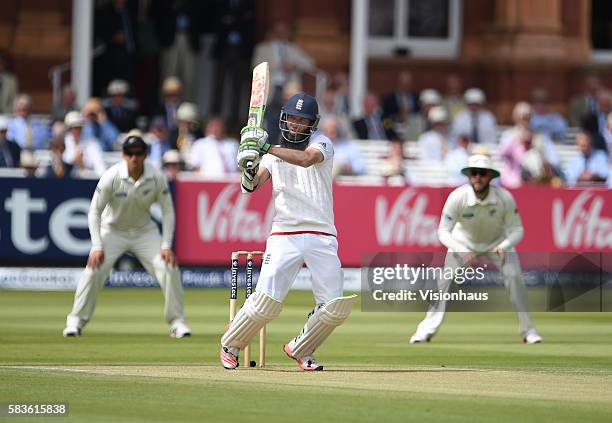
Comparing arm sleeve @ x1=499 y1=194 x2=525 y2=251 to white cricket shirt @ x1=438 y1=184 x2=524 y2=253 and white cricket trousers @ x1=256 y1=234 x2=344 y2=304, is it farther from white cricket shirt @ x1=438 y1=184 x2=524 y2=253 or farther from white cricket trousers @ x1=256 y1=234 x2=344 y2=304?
white cricket trousers @ x1=256 y1=234 x2=344 y2=304

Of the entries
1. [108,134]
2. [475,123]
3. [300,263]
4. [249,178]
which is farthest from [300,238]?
[475,123]

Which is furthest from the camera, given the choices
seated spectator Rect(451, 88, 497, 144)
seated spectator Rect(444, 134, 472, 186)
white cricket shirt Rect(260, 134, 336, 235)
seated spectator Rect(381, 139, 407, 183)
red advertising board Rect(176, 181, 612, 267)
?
seated spectator Rect(451, 88, 497, 144)

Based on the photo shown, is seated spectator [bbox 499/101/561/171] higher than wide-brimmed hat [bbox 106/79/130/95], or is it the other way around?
wide-brimmed hat [bbox 106/79/130/95]

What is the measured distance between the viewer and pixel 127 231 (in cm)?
1529

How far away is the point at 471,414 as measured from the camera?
9758 mm

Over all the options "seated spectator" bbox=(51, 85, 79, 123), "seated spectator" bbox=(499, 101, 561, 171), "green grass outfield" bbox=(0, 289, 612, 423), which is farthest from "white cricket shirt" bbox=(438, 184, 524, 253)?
"seated spectator" bbox=(51, 85, 79, 123)

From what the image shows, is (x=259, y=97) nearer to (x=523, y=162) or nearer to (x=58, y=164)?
(x=58, y=164)

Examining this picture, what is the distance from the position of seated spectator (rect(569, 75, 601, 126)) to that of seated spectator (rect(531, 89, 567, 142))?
15.2 inches

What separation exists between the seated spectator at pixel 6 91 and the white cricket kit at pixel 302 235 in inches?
466

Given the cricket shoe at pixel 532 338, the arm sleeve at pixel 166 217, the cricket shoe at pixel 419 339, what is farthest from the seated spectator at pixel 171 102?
the cricket shoe at pixel 532 338

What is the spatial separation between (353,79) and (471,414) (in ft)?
48.6

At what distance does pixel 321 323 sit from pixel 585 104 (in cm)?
1519

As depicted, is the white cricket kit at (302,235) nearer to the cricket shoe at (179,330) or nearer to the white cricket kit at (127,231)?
the white cricket kit at (127,231)

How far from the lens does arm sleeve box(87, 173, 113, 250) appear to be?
14559mm
